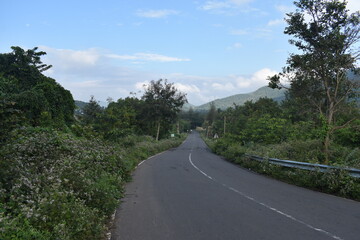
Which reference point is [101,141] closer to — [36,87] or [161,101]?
[36,87]

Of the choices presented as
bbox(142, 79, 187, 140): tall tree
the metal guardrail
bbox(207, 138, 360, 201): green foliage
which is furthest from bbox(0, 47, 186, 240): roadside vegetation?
bbox(142, 79, 187, 140): tall tree

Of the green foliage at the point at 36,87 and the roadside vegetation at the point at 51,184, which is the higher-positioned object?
the green foliage at the point at 36,87

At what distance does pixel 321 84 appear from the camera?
16.4 metres

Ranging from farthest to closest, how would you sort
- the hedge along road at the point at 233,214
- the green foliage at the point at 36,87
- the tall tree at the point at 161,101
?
the tall tree at the point at 161,101 → the green foliage at the point at 36,87 → the hedge along road at the point at 233,214

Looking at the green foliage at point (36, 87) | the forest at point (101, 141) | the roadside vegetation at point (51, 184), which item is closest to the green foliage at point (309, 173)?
the forest at point (101, 141)

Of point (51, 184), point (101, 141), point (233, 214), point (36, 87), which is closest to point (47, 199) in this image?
point (51, 184)

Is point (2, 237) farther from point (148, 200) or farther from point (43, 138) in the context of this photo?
A: point (43, 138)

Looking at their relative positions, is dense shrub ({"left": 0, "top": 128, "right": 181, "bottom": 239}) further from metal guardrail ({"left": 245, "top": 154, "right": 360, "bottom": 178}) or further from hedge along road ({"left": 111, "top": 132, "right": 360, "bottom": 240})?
metal guardrail ({"left": 245, "top": 154, "right": 360, "bottom": 178})

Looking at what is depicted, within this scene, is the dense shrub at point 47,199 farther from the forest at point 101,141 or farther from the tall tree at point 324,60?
the tall tree at point 324,60

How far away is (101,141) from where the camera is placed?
1555 cm

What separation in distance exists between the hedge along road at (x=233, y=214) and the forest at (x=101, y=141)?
80cm

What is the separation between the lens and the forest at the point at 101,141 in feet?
18.5

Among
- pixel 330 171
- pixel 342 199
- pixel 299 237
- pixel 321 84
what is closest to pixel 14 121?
pixel 299 237

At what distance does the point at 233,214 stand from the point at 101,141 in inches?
393
